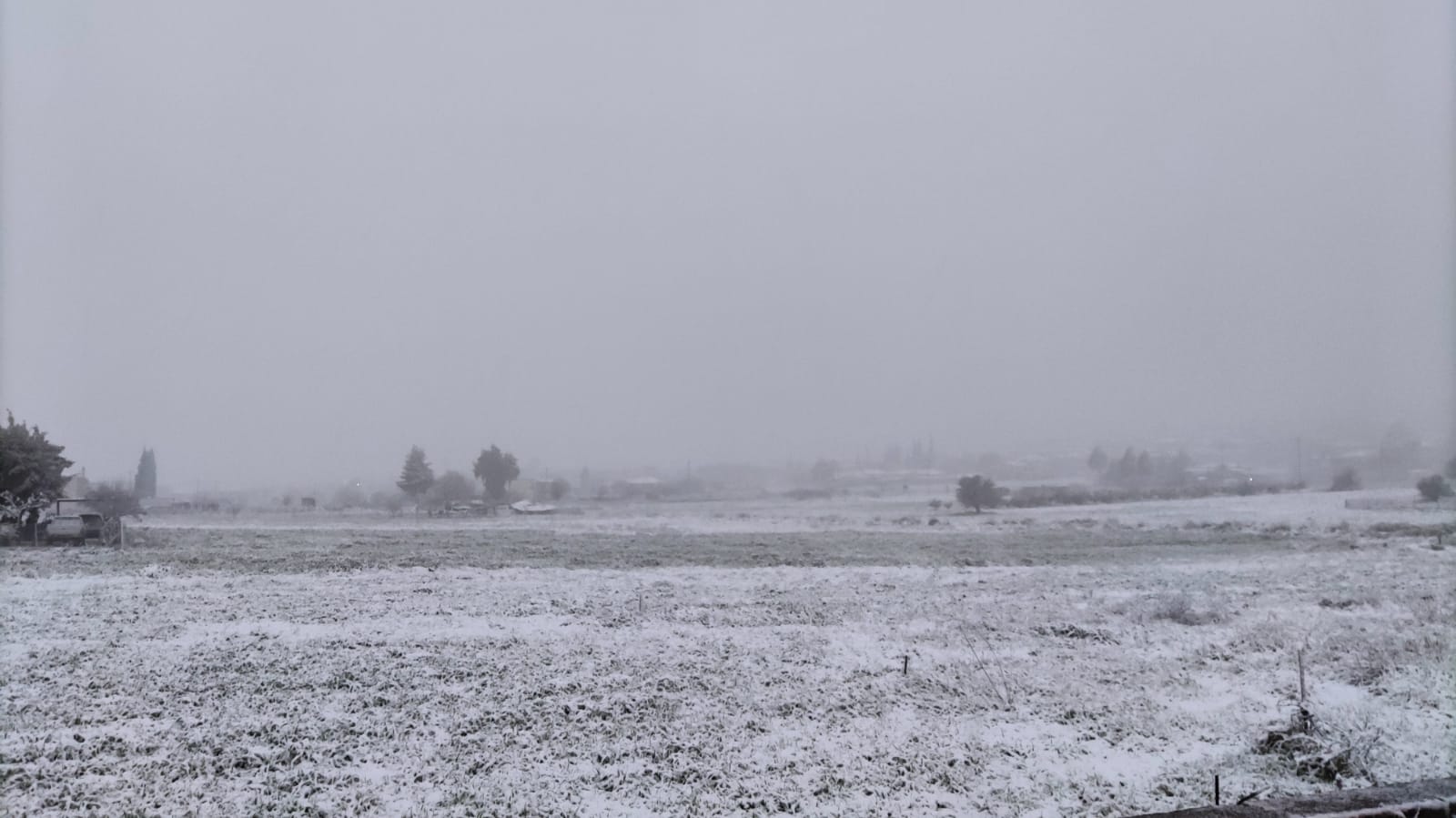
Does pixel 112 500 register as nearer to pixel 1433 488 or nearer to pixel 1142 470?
pixel 1433 488

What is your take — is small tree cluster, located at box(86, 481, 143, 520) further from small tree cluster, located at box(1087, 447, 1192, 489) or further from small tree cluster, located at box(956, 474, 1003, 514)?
small tree cluster, located at box(1087, 447, 1192, 489)

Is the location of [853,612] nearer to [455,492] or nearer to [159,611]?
[159,611]

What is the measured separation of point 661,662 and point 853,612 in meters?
5.64

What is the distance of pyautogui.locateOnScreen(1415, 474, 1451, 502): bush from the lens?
39.9 m

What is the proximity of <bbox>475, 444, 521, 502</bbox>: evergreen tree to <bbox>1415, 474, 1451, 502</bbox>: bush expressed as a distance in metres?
58.7

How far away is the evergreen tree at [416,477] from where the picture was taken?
5900cm

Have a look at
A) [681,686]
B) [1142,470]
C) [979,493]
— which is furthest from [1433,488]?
[681,686]

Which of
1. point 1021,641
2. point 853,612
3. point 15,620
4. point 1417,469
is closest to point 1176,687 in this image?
point 1021,641

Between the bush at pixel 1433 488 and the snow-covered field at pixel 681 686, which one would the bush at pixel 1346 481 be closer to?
the bush at pixel 1433 488

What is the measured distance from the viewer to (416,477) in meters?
60.8

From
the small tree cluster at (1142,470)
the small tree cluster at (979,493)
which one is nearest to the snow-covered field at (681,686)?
the small tree cluster at (979,493)

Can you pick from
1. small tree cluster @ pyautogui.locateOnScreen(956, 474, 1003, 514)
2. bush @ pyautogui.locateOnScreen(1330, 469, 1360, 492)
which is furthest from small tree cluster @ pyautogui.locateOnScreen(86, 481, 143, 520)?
bush @ pyautogui.locateOnScreen(1330, 469, 1360, 492)

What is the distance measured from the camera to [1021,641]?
13961 millimetres

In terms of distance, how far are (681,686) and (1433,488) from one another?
158ft
